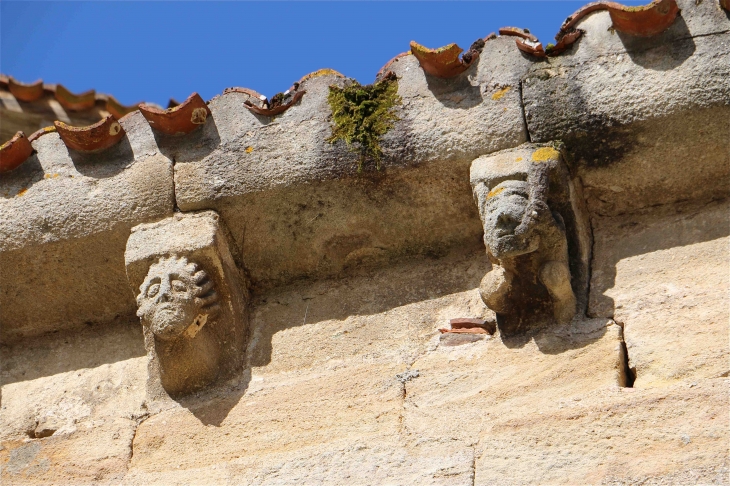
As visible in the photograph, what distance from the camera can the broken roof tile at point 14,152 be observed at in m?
4.16

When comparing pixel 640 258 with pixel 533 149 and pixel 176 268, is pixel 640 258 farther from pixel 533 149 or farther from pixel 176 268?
pixel 176 268

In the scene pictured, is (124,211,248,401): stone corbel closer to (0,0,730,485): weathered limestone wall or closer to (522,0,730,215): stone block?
(0,0,730,485): weathered limestone wall

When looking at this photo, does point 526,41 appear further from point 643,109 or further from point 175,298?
point 175,298

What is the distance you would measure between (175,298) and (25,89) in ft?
9.81

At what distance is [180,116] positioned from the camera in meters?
4.08

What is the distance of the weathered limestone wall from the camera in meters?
3.25

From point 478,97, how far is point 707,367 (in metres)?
1.32

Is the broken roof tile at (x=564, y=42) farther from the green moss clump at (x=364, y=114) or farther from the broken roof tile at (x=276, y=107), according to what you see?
the broken roof tile at (x=276, y=107)

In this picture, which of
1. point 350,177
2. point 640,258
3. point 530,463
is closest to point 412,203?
point 350,177

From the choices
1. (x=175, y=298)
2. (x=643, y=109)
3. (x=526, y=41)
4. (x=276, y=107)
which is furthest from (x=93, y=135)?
(x=643, y=109)

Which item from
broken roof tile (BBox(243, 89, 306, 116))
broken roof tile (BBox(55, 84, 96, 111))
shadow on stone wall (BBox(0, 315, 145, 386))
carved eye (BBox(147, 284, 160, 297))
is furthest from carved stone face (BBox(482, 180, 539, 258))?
broken roof tile (BBox(55, 84, 96, 111))

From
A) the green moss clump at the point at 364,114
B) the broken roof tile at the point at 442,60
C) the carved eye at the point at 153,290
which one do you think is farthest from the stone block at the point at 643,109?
the carved eye at the point at 153,290

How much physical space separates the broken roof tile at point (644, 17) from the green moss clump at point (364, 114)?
0.85 meters

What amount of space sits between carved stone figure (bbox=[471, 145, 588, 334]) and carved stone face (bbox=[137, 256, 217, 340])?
1.03 metres
